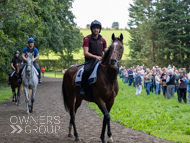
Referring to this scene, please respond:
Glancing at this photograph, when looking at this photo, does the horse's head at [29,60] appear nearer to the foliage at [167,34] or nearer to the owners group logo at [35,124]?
the owners group logo at [35,124]

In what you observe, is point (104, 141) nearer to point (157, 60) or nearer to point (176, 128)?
point (176, 128)

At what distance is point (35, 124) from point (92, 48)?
11.9 feet

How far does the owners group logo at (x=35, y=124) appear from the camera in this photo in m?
8.80

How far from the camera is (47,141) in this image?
7.56 meters

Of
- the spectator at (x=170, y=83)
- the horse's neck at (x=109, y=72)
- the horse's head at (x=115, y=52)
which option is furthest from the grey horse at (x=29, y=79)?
the spectator at (x=170, y=83)

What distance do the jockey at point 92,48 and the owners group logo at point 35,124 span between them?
2.09 metres

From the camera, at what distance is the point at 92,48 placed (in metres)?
7.99

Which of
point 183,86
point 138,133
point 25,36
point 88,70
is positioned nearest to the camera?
point 88,70

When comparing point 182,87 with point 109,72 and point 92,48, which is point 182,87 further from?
point 109,72

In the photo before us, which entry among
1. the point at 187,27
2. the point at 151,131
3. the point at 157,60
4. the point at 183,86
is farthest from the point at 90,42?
the point at 157,60

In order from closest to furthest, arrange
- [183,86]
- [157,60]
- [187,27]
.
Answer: [183,86], [187,27], [157,60]

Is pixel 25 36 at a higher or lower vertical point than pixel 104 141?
higher

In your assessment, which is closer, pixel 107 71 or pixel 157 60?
pixel 107 71

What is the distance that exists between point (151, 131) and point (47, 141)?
10.8 feet
